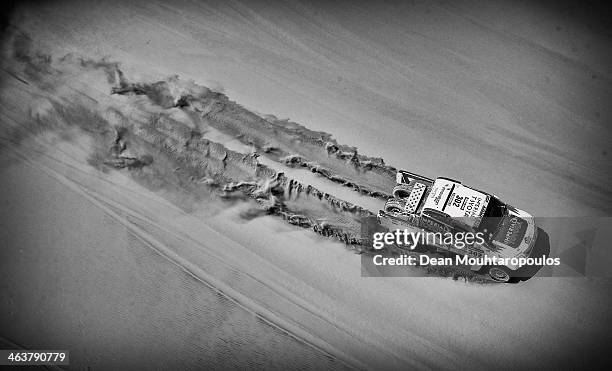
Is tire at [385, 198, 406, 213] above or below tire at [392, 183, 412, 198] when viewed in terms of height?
below

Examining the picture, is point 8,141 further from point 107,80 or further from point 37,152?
point 107,80

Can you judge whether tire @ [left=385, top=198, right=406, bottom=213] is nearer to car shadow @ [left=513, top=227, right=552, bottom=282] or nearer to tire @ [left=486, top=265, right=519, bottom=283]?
tire @ [left=486, top=265, right=519, bottom=283]

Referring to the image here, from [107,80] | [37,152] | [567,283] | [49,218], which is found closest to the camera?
[567,283]

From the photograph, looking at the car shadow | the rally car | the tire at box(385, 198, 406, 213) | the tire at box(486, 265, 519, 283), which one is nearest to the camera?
the rally car

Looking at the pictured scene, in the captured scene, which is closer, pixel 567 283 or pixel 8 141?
pixel 567 283

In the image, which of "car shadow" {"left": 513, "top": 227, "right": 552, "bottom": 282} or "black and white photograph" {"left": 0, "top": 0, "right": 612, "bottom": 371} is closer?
"black and white photograph" {"left": 0, "top": 0, "right": 612, "bottom": 371}

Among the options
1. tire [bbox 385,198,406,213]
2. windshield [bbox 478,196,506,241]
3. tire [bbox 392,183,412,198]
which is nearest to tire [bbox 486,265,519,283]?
windshield [bbox 478,196,506,241]

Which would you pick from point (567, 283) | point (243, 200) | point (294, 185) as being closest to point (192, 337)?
point (243, 200)

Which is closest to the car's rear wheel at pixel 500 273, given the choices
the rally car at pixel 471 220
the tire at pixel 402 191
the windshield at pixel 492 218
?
the rally car at pixel 471 220
